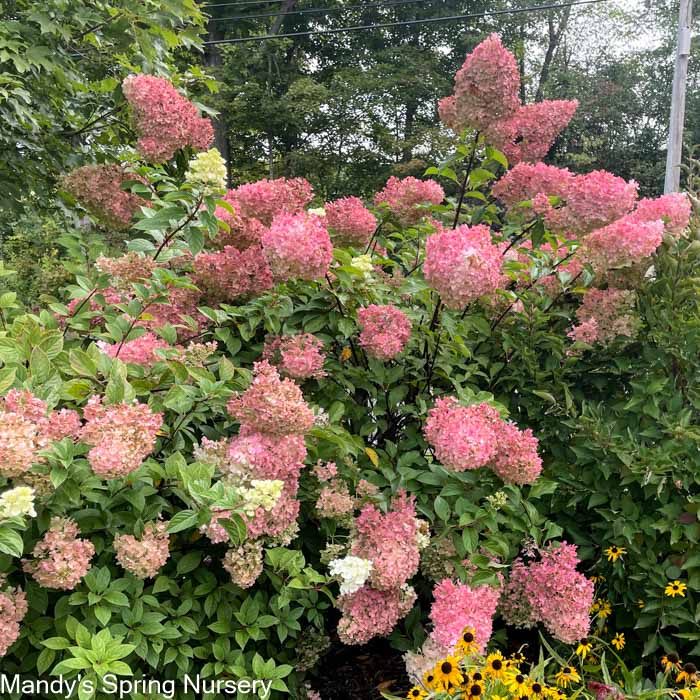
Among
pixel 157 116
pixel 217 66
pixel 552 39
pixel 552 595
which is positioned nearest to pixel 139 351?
pixel 157 116

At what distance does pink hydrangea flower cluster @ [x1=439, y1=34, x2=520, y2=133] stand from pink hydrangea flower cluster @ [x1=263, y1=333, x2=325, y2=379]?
0.88 m

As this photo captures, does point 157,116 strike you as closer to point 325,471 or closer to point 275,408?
point 275,408

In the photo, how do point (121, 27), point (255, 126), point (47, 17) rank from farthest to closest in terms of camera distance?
point (255, 126)
point (121, 27)
point (47, 17)

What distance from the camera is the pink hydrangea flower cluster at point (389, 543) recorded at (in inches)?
67.4

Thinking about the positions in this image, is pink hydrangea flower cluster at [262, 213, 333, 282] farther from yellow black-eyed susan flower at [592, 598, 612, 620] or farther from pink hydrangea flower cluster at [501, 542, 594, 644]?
yellow black-eyed susan flower at [592, 598, 612, 620]

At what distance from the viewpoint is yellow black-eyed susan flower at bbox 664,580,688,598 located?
2104mm

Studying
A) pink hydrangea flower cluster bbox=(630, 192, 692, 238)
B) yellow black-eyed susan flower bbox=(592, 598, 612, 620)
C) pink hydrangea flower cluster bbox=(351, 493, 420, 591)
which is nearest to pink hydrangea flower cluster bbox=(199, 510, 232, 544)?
pink hydrangea flower cluster bbox=(351, 493, 420, 591)

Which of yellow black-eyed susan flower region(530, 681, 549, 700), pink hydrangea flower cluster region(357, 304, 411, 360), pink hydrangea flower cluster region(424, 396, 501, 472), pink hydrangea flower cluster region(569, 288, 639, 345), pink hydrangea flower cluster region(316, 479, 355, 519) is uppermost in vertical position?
pink hydrangea flower cluster region(357, 304, 411, 360)

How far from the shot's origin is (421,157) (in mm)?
17688

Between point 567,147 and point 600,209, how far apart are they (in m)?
18.5

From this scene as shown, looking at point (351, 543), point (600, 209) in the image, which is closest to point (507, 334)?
point (600, 209)

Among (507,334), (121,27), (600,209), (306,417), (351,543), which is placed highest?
(121,27)

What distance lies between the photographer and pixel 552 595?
194 cm

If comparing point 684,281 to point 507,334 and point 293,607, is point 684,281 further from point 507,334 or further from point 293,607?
point 293,607
